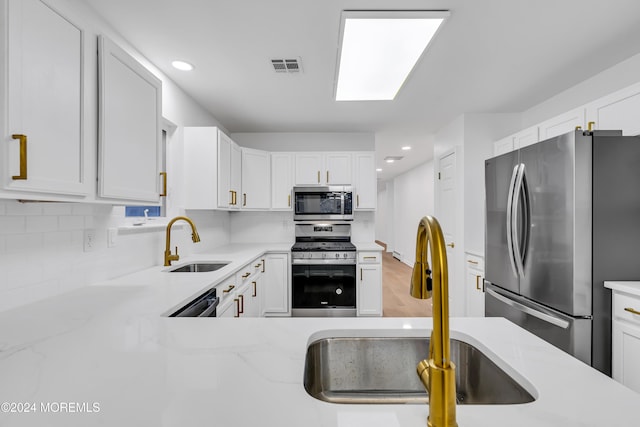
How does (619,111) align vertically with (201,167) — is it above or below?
above

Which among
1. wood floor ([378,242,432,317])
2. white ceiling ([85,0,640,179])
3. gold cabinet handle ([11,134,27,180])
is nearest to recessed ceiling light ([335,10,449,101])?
white ceiling ([85,0,640,179])

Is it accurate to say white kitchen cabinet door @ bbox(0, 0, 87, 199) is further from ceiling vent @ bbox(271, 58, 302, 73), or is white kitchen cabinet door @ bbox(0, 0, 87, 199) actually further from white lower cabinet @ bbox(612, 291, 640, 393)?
white lower cabinet @ bbox(612, 291, 640, 393)

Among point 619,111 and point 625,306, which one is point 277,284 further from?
point 619,111

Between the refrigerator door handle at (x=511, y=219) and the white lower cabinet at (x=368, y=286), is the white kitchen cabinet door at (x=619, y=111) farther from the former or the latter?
the white lower cabinet at (x=368, y=286)

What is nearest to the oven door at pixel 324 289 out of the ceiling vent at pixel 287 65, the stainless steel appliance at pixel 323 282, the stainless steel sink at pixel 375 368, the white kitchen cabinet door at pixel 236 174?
the stainless steel appliance at pixel 323 282

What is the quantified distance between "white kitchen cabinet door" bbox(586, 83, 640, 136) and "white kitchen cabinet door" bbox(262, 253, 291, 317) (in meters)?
2.99

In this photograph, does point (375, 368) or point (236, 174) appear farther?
point (236, 174)

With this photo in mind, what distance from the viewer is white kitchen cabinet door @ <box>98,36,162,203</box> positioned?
1.31 metres

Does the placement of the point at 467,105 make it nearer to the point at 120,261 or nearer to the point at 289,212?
the point at 289,212

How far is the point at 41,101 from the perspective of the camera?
1.03 meters

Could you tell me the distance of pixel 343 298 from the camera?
11.3 feet

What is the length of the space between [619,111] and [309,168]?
2.88 metres

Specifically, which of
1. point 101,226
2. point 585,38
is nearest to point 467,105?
point 585,38

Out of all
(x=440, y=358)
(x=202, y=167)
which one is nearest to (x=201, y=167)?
(x=202, y=167)
